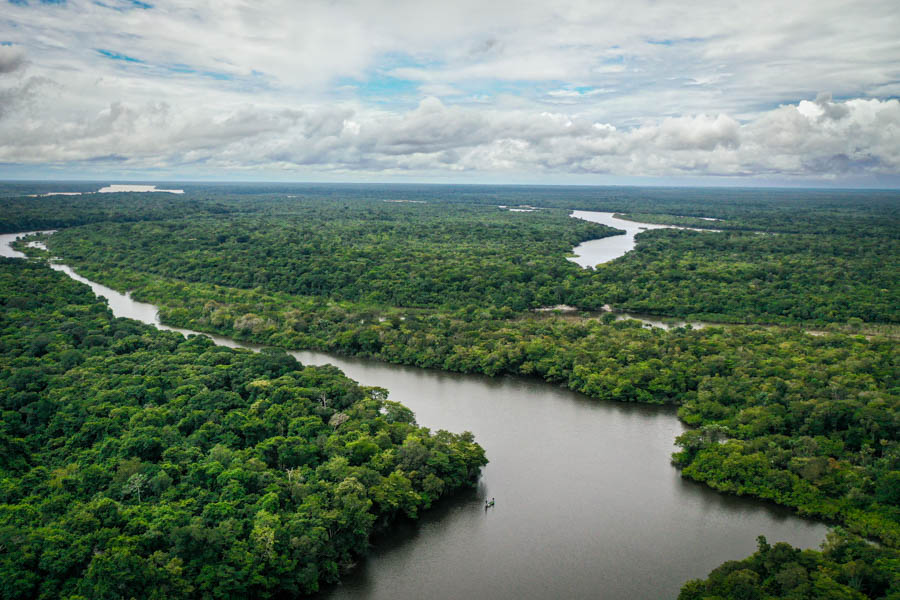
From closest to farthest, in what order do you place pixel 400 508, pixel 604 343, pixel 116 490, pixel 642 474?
pixel 116 490
pixel 400 508
pixel 642 474
pixel 604 343

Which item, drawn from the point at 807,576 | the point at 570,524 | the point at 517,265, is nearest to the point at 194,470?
the point at 570,524

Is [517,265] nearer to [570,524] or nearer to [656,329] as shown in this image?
[656,329]

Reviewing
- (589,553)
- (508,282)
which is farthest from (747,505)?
(508,282)

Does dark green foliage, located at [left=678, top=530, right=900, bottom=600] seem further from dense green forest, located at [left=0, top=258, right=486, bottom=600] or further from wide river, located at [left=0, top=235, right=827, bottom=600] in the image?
dense green forest, located at [left=0, top=258, right=486, bottom=600]

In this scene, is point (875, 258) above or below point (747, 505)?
above

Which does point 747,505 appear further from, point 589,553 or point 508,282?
point 508,282
